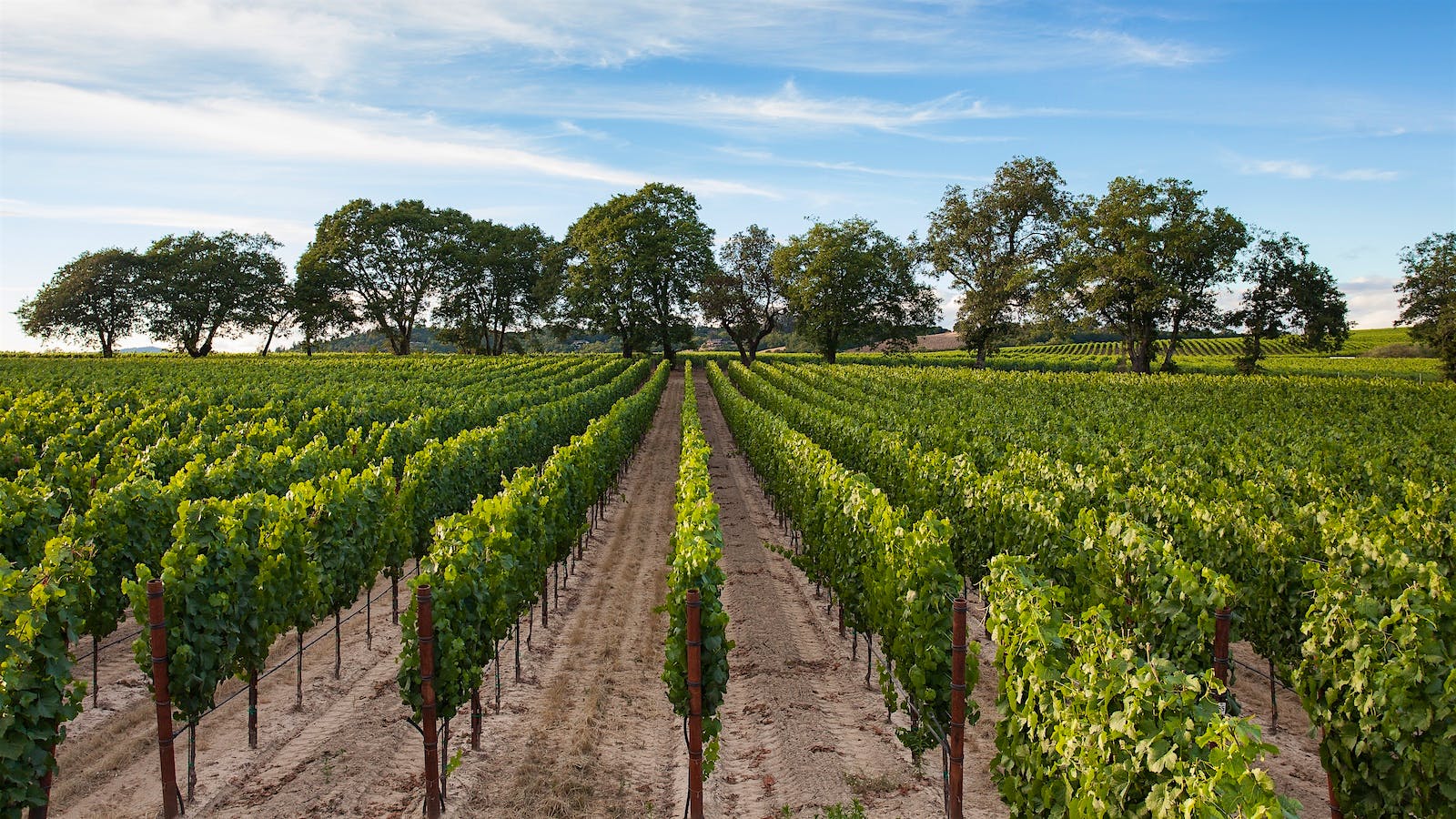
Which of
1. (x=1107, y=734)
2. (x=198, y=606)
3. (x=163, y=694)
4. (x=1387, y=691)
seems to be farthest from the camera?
(x=198, y=606)

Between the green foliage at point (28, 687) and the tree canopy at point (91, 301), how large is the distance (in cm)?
8391

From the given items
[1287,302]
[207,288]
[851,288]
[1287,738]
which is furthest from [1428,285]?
[207,288]

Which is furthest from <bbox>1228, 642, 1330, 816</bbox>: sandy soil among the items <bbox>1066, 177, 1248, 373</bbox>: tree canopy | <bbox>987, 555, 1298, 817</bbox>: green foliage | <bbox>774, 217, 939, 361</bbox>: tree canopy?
<bbox>774, 217, 939, 361</bbox>: tree canopy

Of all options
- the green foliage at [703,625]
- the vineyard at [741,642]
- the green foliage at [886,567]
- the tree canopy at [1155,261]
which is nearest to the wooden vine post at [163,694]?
the vineyard at [741,642]

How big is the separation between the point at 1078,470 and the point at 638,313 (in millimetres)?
58482

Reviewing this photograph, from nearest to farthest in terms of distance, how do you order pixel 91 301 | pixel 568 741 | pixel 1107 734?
pixel 1107 734 → pixel 568 741 → pixel 91 301

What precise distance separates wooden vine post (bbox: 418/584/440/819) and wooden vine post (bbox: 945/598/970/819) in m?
4.08

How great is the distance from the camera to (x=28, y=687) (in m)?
5.45

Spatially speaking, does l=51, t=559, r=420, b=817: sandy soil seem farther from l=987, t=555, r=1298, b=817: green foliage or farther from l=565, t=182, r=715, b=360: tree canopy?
l=565, t=182, r=715, b=360: tree canopy

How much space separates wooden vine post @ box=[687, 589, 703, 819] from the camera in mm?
6148

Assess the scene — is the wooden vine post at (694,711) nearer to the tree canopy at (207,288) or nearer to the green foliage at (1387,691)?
the green foliage at (1387,691)

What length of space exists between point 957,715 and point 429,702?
4.30 meters

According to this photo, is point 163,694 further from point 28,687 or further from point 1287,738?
point 1287,738

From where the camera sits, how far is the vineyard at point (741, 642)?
5.17 m
